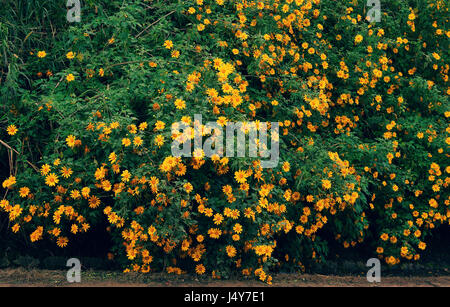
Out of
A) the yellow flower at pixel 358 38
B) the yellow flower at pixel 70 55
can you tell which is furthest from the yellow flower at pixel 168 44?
the yellow flower at pixel 358 38

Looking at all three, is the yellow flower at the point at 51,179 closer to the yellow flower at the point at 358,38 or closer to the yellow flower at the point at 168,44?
the yellow flower at the point at 168,44

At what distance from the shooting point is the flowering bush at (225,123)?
314 cm

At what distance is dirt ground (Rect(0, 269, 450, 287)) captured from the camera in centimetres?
310

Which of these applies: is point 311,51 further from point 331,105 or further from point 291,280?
point 291,280

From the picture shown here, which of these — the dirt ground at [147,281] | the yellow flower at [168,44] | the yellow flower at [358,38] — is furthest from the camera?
the yellow flower at [358,38]

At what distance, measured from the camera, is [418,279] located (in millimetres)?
4062

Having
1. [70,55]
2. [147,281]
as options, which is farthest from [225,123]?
[70,55]

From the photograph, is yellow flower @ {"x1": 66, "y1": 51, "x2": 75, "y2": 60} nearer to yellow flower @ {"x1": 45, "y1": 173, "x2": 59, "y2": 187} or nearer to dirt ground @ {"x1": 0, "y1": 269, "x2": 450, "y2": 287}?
yellow flower @ {"x1": 45, "y1": 173, "x2": 59, "y2": 187}

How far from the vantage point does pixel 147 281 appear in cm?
313

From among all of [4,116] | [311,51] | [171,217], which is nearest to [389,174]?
[311,51]

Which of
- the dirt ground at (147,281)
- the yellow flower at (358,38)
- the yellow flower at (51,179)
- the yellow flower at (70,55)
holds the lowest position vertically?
the dirt ground at (147,281)

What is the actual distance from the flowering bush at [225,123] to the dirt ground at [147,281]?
100 mm

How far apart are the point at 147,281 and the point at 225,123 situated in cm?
123

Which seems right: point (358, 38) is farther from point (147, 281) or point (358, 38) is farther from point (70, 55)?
point (147, 281)
